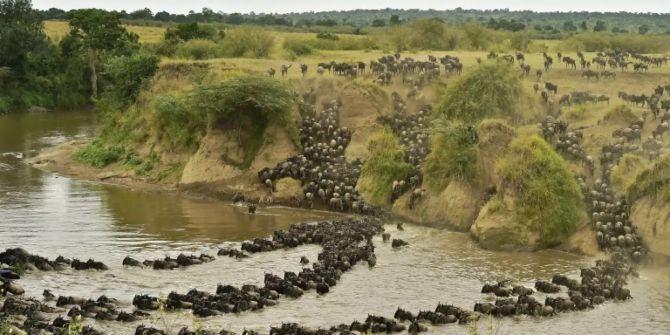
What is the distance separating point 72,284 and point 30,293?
1.20 meters

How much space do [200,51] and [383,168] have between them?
75.4 ft

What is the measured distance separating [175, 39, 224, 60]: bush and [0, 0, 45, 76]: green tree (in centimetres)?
1801

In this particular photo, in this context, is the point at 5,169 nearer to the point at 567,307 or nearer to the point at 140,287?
the point at 140,287

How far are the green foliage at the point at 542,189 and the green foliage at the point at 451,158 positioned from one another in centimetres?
182

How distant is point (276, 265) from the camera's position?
85.6ft

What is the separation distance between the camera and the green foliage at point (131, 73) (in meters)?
46.8

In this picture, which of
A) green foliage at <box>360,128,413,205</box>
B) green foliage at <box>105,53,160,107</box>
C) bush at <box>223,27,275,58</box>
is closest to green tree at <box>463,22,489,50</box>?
bush at <box>223,27,275,58</box>

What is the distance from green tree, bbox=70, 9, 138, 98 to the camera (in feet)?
226

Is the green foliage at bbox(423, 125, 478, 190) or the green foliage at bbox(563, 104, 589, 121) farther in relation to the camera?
the green foliage at bbox(563, 104, 589, 121)

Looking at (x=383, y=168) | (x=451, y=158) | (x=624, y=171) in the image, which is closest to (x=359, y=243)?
(x=451, y=158)

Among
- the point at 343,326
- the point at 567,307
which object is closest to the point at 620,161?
the point at 567,307

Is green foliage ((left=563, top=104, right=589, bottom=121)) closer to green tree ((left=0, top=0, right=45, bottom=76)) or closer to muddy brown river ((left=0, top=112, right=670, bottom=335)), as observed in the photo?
muddy brown river ((left=0, top=112, right=670, bottom=335))

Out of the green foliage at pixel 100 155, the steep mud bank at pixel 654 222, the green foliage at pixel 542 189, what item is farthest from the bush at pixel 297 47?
the steep mud bank at pixel 654 222

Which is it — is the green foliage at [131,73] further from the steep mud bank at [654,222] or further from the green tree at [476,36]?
the steep mud bank at [654,222]
